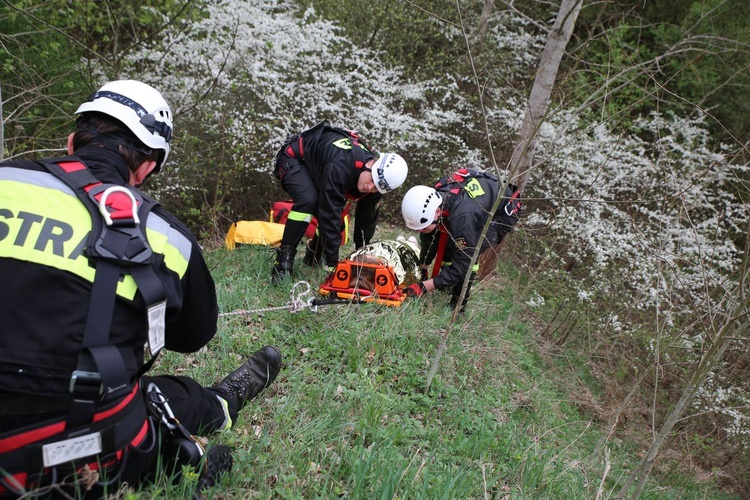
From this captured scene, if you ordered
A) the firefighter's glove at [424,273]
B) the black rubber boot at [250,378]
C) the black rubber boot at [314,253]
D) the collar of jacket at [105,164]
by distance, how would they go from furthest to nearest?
the firefighter's glove at [424,273], the black rubber boot at [314,253], the black rubber boot at [250,378], the collar of jacket at [105,164]

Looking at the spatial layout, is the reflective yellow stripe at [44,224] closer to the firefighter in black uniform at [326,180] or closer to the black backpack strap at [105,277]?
the black backpack strap at [105,277]

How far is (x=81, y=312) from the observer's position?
56.1 inches

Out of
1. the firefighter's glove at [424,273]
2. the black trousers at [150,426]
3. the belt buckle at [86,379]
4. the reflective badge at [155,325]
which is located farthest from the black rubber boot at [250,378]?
the firefighter's glove at [424,273]

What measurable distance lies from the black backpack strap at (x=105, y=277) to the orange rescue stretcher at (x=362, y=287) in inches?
111

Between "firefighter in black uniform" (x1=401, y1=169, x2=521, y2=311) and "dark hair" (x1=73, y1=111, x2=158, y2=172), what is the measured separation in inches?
116

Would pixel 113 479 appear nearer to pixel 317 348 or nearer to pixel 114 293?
pixel 114 293

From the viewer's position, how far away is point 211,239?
258 inches

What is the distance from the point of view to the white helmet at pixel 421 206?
4625 millimetres

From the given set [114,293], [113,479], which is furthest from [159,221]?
[113,479]

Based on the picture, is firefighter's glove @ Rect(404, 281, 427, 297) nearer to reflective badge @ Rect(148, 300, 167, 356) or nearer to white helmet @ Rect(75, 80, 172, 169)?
white helmet @ Rect(75, 80, 172, 169)

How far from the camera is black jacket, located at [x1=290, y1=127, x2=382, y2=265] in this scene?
4.55 m

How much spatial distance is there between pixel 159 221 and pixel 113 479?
0.89 metres

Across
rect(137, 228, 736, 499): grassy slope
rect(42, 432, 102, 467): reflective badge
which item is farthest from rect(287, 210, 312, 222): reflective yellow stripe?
rect(42, 432, 102, 467): reflective badge

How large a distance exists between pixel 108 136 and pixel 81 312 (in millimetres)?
777
